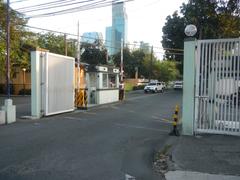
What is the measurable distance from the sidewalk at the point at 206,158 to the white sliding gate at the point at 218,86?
0.52 m

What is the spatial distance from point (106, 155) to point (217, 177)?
3194 mm

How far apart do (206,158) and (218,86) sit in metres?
3.89

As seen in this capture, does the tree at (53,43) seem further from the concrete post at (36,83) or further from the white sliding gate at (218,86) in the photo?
the white sliding gate at (218,86)

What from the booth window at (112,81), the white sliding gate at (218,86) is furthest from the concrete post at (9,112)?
the booth window at (112,81)

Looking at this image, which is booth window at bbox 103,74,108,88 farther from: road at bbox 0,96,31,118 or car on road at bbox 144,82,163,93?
car on road at bbox 144,82,163,93

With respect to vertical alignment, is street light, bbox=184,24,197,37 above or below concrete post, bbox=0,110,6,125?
above

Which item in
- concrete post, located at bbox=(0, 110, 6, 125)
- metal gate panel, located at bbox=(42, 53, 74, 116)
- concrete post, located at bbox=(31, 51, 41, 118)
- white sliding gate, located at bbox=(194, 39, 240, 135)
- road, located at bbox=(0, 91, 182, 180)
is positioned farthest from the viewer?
metal gate panel, located at bbox=(42, 53, 74, 116)

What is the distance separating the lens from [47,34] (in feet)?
205

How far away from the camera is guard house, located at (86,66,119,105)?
28.0 metres

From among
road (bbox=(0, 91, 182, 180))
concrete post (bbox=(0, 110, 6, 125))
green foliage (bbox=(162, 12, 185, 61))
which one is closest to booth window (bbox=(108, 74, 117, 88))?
road (bbox=(0, 91, 182, 180))

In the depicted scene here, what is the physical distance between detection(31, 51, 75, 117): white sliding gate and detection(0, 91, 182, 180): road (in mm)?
1676

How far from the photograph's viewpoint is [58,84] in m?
20.0

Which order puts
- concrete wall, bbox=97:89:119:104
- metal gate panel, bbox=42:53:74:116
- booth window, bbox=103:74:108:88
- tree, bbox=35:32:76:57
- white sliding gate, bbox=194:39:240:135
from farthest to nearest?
tree, bbox=35:32:76:57, booth window, bbox=103:74:108:88, concrete wall, bbox=97:89:119:104, metal gate panel, bbox=42:53:74:116, white sliding gate, bbox=194:39:240:135

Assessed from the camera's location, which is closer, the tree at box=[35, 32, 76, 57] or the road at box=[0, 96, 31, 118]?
the road at box=[0, 96, 31, 118]
